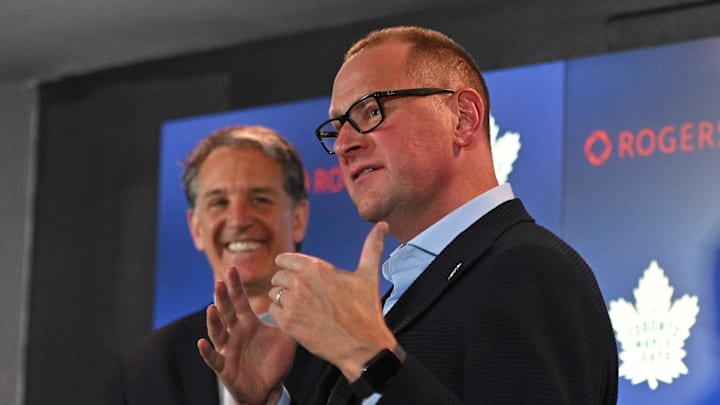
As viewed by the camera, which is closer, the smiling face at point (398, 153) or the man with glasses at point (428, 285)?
the man with glasses at point (428, 285)

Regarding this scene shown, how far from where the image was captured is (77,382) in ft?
16.9

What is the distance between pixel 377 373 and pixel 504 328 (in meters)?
0.18

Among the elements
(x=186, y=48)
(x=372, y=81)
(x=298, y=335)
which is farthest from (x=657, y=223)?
(x=186, y=48)

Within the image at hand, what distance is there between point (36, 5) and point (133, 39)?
0.53 m

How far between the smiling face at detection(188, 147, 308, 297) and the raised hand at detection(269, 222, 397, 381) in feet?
5.22

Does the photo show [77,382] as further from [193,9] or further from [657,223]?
[657,223]

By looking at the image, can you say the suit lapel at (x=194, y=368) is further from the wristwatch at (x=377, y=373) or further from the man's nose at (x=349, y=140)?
the wristwatch at (x=377, y=373)

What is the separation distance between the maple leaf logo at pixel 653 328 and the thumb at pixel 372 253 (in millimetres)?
1819

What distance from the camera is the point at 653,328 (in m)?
3.21

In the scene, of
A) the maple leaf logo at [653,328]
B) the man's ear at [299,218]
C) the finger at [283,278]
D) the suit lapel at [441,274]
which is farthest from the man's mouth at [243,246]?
the finger at [283,278]

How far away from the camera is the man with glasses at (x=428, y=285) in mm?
1498

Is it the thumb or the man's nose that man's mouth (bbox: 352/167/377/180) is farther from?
the thumb

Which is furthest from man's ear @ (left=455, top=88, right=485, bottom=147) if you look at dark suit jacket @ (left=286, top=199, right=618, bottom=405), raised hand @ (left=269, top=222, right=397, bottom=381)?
raised hand @ (left=269, top=222, right=397, bottom=381)

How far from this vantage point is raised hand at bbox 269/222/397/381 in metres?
1.50
